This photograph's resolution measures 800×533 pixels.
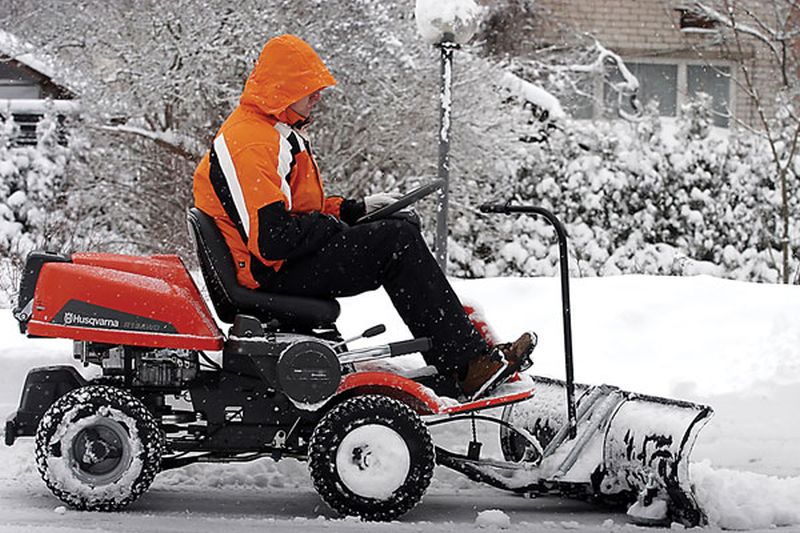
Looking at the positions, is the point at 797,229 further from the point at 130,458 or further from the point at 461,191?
the point at 130,458

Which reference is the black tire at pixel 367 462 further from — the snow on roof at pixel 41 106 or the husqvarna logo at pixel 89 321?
the snow on roof at pixel 41 106

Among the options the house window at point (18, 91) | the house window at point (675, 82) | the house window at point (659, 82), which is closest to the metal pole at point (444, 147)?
the house window at point (18, 91)

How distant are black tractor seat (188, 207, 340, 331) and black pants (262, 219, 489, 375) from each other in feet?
0.18

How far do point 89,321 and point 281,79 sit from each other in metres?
1.18

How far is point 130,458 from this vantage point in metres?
4.90

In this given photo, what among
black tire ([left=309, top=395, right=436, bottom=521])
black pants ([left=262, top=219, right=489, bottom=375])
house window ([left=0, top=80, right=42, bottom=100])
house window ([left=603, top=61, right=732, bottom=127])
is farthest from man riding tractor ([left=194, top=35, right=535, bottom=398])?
house window ([left=603, top=61, right=732, bottom=127])

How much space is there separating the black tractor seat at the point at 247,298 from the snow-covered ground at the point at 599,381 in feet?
2.46

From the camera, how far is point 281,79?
16.9ft

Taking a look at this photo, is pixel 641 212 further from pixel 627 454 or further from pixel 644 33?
pixel 627 454

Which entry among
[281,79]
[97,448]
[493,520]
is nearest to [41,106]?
[281,79]

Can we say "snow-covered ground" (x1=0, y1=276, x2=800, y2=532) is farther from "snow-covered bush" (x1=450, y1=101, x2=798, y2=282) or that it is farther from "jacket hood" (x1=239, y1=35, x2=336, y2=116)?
"snow-covered bush" (x1=450, y1=101, x2=798, y2=282)

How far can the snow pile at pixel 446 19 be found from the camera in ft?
27.6

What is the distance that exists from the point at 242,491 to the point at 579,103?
1352cm

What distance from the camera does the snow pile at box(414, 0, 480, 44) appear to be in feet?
27.6
